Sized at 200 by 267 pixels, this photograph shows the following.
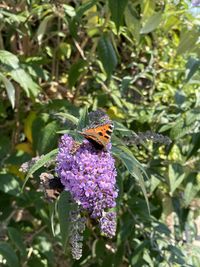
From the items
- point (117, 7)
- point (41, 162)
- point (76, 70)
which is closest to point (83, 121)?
point (41, 162)

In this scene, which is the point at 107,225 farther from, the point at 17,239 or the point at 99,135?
the point at 17,239

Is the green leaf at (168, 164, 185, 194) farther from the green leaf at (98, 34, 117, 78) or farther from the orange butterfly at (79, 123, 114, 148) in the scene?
the orange butterfly at (79, 123, 114, 148)

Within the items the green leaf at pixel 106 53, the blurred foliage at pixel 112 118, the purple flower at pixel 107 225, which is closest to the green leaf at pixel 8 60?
the blurred foliage at pixel 112 118

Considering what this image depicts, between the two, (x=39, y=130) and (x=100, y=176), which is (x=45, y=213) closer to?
(x=39, y=130)

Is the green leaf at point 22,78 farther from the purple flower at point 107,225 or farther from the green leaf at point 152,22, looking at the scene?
the purple flower at point 107,225

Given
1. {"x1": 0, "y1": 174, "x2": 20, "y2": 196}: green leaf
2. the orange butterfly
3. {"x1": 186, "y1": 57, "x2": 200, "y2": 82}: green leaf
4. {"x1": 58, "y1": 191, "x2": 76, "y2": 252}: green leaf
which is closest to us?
the orange butterfly

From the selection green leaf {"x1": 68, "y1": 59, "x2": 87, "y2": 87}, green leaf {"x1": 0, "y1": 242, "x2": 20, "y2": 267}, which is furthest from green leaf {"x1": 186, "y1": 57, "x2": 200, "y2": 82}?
green leaf {"x1": 0, "y1": 242, "x2": 20, "y2": 267}
